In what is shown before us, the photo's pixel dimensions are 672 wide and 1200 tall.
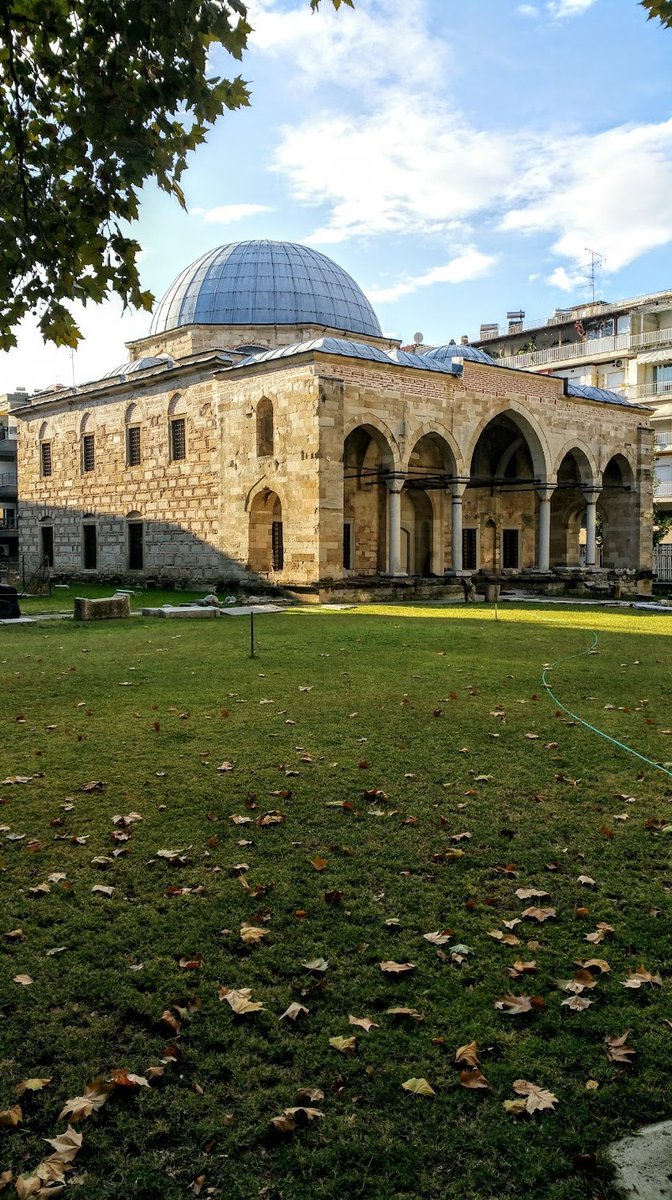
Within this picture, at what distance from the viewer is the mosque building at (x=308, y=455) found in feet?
77.2

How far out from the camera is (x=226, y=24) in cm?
476

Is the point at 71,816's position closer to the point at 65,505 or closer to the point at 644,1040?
the point at 644,1040

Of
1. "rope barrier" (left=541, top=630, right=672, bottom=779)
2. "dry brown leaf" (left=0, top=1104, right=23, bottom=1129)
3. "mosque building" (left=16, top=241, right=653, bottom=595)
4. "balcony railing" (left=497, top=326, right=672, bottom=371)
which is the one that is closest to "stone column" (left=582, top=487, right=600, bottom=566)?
"mosque building" (left=16, top=241, right=653, bottom=595)

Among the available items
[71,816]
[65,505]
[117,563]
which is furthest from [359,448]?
[71,816]

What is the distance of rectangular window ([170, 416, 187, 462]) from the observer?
2855 centimetres

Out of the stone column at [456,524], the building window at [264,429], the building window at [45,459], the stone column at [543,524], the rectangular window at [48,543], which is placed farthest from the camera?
the building window at [45,459]

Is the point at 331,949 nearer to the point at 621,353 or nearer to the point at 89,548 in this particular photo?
the point at 89,548

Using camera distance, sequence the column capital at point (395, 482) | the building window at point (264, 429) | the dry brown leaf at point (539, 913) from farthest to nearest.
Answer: the column capital at point (395, 482)
the building window at point (264, 429)
the dry brown leaf at point (539, 913)

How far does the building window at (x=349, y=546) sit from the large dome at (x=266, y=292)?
27.5ft

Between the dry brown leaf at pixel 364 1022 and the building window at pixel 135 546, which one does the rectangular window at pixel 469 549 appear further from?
the dry brown leaf at pixel 364 1022

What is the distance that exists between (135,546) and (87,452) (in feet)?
17.2

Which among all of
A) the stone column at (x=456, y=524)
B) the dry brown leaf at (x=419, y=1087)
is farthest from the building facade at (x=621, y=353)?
→ the dry brown leaf at (x=419, y=1087)

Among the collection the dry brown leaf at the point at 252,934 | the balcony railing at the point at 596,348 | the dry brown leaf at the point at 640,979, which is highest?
the balcony railing at the point at 596,348

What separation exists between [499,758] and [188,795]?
230 cm
